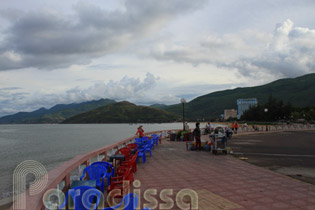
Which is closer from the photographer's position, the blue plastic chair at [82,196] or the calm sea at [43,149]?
the blue plastic chair at [82,196]

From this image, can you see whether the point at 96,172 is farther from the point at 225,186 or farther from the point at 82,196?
the point at 225,186

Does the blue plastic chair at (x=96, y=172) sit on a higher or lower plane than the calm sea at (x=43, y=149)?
higher

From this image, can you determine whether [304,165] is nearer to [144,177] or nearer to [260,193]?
[260,193]

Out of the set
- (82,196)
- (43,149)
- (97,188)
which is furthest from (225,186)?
(43,149)

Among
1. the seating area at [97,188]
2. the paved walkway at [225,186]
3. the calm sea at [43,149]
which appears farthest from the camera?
the calm sea at [43,149]

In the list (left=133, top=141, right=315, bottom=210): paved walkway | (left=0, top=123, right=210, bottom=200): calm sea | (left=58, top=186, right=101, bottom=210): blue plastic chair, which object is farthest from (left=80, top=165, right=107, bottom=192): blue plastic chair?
(left=0, top=123, right=210, bottom=200): calm sea

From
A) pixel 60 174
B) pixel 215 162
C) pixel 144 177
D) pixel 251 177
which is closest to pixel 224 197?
pixel 251 177

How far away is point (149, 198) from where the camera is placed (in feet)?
18.2

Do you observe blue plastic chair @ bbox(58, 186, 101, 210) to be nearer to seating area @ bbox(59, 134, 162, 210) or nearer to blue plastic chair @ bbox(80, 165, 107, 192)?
seating area @ bbox(59, 134, 162, 210)

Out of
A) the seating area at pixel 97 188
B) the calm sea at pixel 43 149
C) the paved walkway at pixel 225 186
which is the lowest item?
the calm sea at pixel 43 149

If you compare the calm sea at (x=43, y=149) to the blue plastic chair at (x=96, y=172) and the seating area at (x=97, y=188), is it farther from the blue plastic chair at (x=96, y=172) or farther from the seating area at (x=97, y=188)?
the blue plastic chair at (x=96, y=172)

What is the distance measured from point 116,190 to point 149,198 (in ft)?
2.36

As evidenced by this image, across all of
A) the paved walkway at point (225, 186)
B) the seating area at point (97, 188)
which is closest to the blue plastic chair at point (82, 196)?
the seating area at point (97, 188)

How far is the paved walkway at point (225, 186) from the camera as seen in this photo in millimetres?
5172
